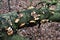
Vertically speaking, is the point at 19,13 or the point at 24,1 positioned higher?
the point at 19,13

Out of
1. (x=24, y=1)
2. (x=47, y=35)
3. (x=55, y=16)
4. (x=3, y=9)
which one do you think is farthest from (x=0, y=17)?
(x=24, y=1)

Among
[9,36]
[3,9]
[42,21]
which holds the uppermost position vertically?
[42,21]

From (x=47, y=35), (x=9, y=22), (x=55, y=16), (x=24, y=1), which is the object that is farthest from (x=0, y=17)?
(x=24, y=1)

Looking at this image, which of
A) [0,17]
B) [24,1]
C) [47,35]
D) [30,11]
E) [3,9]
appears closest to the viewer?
[0,17]

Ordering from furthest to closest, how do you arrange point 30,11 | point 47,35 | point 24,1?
point 24,1
point 47,35
point 30,11

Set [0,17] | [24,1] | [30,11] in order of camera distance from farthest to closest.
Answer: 1. [24,1]
2. [30,11]
3. [0,17]

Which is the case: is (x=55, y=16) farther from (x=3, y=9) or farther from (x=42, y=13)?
(x=3, y=9)

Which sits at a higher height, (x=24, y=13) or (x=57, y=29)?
(x=24, y=13)

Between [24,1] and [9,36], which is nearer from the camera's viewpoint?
[9,36]

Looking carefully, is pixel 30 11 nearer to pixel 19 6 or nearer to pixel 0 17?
pixel 0 17
